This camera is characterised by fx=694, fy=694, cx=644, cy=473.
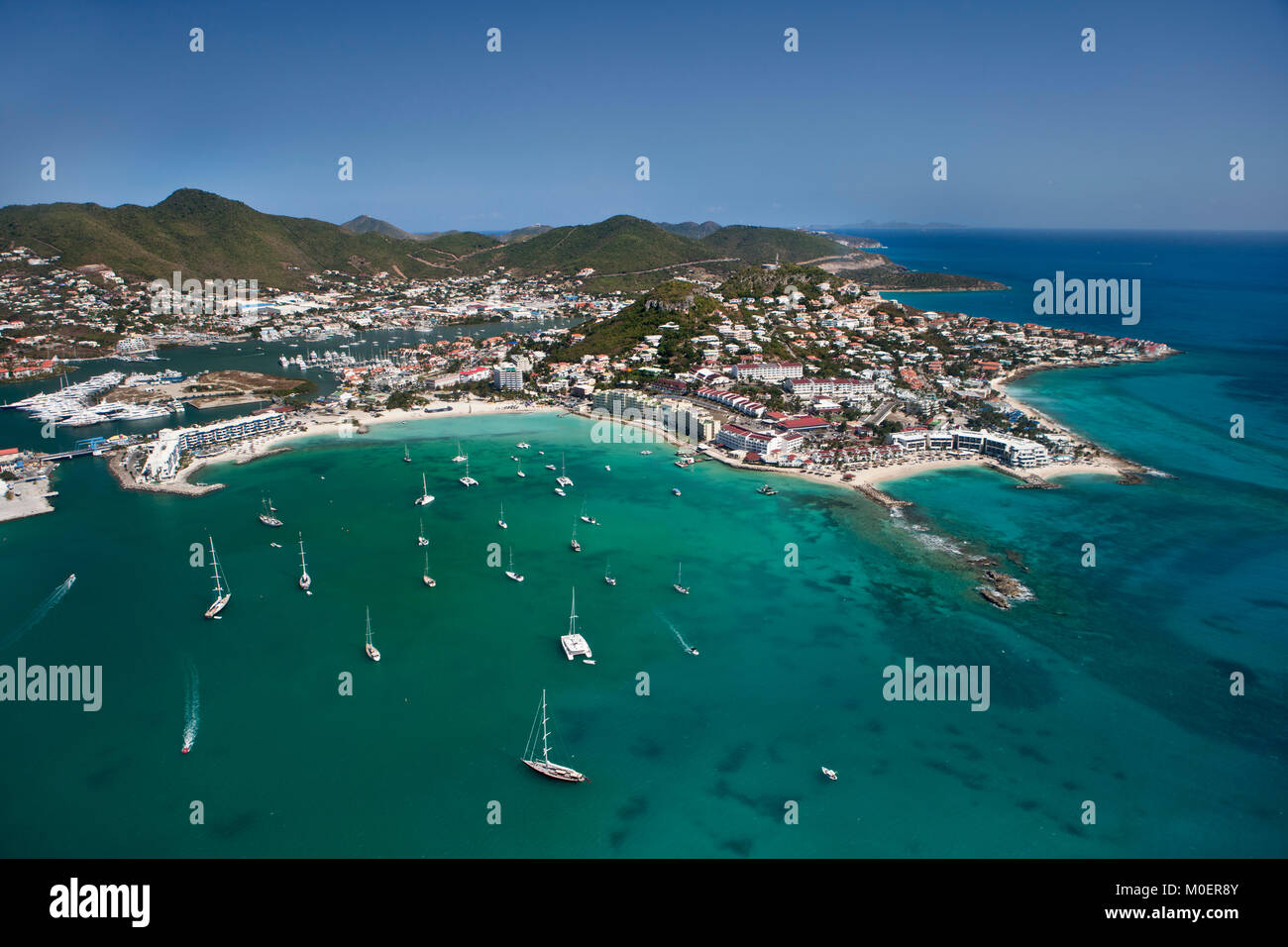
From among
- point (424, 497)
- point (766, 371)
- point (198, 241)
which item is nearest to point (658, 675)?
point (424, 497)

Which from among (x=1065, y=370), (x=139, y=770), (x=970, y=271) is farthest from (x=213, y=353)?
(x=970, y=271)

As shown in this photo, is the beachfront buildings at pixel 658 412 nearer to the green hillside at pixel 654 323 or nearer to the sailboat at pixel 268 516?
the green hillside at pixel 654 323

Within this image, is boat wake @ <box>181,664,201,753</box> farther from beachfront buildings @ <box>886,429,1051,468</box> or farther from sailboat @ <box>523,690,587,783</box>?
beachfront buildings @ <box>886,429,1051,468</box>

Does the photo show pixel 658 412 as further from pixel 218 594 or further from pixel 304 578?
pixel 218 594

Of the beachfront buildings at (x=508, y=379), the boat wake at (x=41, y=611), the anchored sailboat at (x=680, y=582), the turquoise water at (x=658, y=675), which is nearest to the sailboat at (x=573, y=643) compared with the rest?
the turquoise water at (x=658, y=675)
